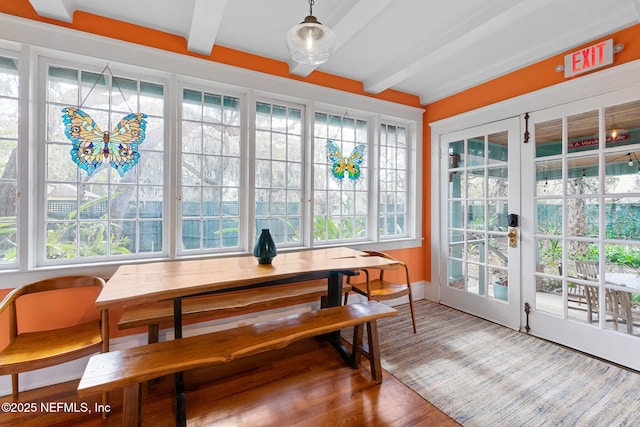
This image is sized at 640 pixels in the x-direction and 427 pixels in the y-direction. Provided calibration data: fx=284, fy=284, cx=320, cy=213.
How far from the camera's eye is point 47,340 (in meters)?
1.82

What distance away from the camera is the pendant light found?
154 cm

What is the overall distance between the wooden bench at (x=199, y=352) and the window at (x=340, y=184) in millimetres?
1303

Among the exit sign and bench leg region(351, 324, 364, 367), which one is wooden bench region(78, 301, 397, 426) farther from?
the exit sign

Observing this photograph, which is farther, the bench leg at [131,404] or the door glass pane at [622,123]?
the door glass pane at [622,123]

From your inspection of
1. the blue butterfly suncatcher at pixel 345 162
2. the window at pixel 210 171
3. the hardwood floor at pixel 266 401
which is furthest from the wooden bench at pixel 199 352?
the blue butterfly suncatcher at pixel 345 162

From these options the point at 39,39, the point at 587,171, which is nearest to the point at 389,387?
the point at 587,171

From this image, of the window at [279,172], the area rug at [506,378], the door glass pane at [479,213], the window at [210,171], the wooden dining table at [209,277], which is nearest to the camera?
the wooden dining table at [209,277]

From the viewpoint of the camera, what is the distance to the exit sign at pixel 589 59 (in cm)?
223

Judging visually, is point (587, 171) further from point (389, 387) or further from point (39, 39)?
point (39, 39)

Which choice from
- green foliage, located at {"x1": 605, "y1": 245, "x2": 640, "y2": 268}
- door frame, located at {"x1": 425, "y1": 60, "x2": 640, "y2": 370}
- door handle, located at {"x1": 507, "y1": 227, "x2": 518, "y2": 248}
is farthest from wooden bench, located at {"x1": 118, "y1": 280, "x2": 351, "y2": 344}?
green foliage, located at {"x1": 605, "y1": 245, "x2": 640, "y2": 268}

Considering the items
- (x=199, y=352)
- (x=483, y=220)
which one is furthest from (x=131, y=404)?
(x=483, y=220)

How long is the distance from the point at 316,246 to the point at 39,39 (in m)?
2.75

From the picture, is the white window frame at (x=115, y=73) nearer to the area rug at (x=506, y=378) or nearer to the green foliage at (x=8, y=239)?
the green foliage at (x=8, y=239)

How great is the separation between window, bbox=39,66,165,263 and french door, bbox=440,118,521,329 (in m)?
3.19
